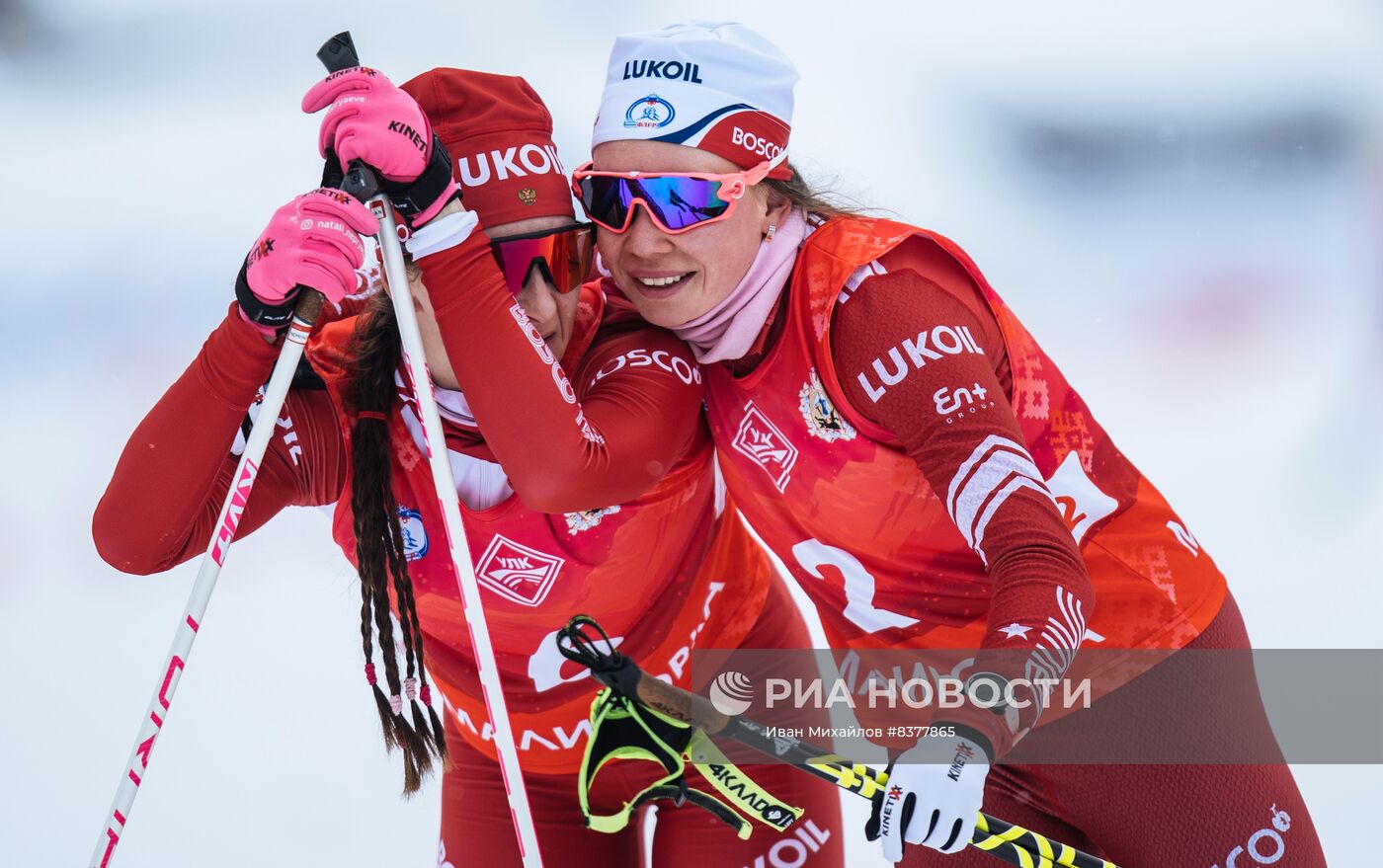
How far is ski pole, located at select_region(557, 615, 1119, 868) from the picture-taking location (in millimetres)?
2127

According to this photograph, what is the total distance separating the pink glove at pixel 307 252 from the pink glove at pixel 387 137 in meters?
0.07

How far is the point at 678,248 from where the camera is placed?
7.45 feet

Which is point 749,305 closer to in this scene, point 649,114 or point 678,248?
point 678,248

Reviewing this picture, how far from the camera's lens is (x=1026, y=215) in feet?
16.8

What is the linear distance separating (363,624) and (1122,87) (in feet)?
13.5

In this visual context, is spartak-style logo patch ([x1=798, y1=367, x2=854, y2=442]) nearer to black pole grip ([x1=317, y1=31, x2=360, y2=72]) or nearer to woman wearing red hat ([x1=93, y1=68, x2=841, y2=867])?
woman wearing red hat ([x1=93, y1=68, x2=841, y2=867])

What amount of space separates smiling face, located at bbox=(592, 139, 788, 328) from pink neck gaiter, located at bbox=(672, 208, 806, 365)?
2 cm

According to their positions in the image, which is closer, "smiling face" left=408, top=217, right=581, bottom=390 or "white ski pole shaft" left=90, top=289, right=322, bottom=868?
"white ski pole shaft" left=90, top=289, right=322, bottom=868

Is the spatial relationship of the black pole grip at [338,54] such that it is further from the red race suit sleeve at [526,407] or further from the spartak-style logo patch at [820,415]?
the spartak-style logo patch at [820,415]

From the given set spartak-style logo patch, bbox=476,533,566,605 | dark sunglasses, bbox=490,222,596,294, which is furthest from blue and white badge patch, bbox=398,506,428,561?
dark sunglasses, bbox=490,222,596,294

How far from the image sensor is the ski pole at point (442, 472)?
2.06m

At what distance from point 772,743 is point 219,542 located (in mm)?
978

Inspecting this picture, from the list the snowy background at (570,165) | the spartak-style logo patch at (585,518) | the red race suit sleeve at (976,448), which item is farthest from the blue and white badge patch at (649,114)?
the snowy background at (570,165)

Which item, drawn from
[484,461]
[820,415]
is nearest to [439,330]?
[484,461]
